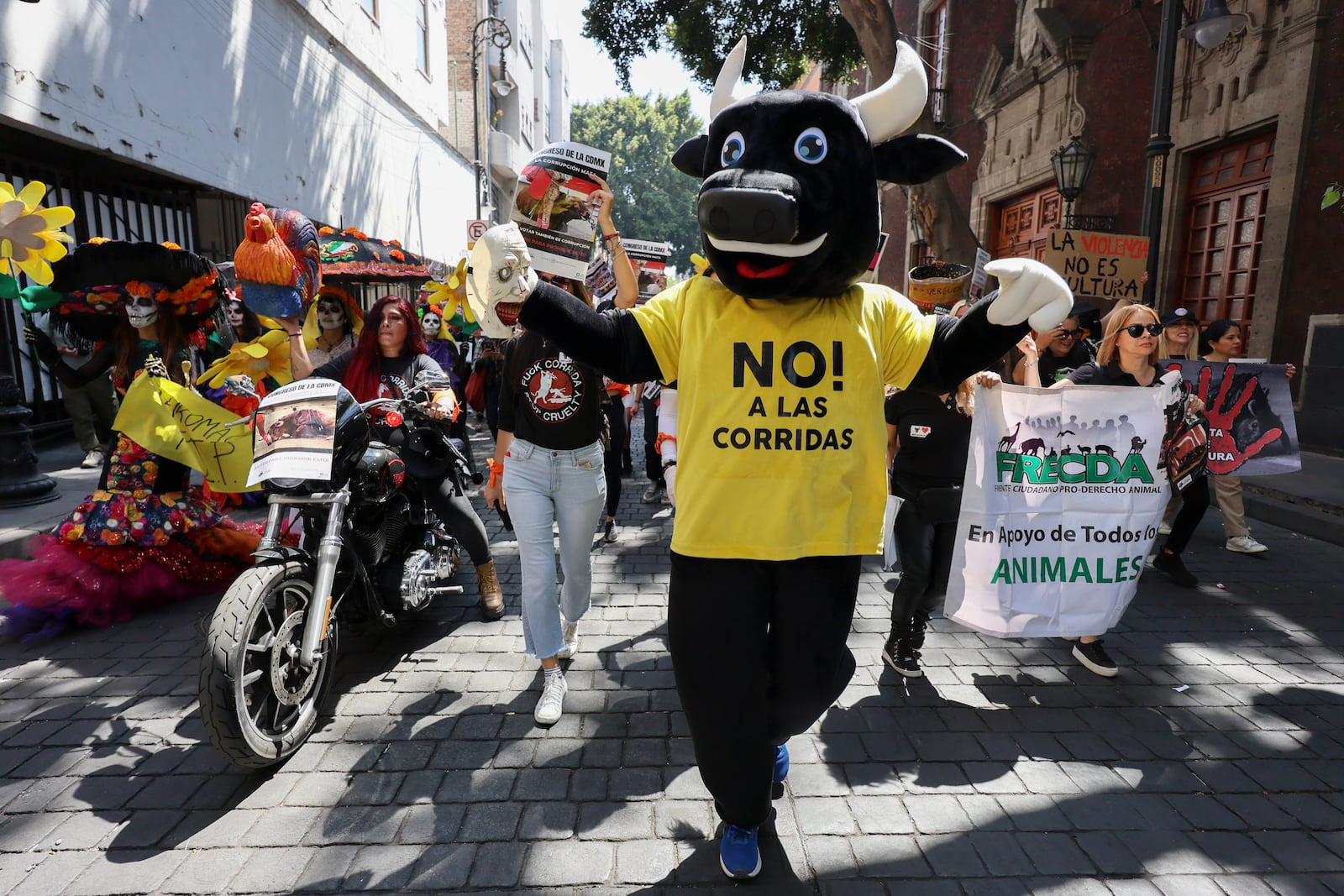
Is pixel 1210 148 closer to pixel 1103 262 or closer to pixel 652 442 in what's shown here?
pixel 1103 262

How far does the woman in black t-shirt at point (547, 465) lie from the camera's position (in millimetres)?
3377

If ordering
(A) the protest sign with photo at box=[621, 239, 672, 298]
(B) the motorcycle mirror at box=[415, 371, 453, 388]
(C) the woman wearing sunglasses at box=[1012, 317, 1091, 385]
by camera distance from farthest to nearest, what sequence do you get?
(A) the protest sign with photo at box=[621, 239, 672, 298], (C) the woman wearing sunglasses at box=[1012, 317, 1091, 385], (B) the motorcycle mirror at box=[415, 371, 453, 388]

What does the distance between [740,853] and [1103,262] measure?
671 centimetres

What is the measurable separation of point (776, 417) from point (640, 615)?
2.65 metres

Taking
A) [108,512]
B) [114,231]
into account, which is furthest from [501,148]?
[108,512]

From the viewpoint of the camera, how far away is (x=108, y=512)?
436cm

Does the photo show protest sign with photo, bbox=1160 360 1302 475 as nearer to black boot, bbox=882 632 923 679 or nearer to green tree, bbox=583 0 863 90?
black boot, bbox=882 632 923 679

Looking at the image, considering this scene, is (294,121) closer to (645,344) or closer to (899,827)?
(645,344)

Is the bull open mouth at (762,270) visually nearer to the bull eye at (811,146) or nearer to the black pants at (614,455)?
the bull eye at (811,146)

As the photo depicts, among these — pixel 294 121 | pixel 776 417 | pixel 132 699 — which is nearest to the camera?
pixel 776 417

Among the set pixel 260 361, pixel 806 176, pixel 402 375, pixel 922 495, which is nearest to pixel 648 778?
pixel 922 495

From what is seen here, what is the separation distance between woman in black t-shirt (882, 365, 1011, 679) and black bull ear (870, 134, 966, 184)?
58.1 inches

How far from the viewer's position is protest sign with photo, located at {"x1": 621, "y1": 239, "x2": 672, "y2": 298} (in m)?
9.76

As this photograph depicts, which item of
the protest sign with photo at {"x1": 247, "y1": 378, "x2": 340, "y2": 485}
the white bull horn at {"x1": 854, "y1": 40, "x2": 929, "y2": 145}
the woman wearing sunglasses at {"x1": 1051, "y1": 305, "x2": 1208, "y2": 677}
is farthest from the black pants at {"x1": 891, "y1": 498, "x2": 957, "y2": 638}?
the protest sign with photo at {"x1": 247, "y1": 378, "x2": 340, "y2": 485}
